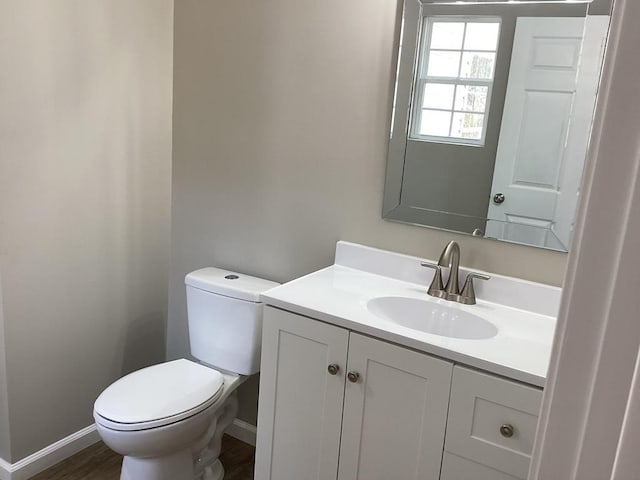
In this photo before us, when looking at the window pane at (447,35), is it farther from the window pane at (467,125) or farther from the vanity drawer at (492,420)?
the vanity drawer at (492,420)

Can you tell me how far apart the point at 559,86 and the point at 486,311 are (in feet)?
2.24

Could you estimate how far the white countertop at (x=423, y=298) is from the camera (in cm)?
139

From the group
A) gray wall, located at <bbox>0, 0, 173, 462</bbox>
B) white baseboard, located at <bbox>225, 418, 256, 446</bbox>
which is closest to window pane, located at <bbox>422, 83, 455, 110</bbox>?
gray wall, located at <bbox>0, 0, 173, 462</bbox>

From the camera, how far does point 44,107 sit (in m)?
1.98

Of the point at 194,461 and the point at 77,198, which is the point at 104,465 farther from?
the point at 77,198

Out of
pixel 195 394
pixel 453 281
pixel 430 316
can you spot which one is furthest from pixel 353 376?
pixel 195 394

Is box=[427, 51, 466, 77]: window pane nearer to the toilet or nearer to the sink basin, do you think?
the sink basin

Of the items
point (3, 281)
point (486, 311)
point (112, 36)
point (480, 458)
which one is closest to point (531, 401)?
point (480, 458)

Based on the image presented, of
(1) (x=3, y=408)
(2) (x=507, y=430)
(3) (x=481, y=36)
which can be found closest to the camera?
(2) (x=507, y=430)

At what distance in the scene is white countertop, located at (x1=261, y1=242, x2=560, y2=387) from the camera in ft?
4.57

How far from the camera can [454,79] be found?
71.4 inches

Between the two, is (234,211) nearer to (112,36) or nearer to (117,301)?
(117,301)

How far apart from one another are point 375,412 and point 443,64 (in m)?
1.08

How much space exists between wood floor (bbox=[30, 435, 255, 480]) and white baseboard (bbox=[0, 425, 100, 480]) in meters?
0.02
